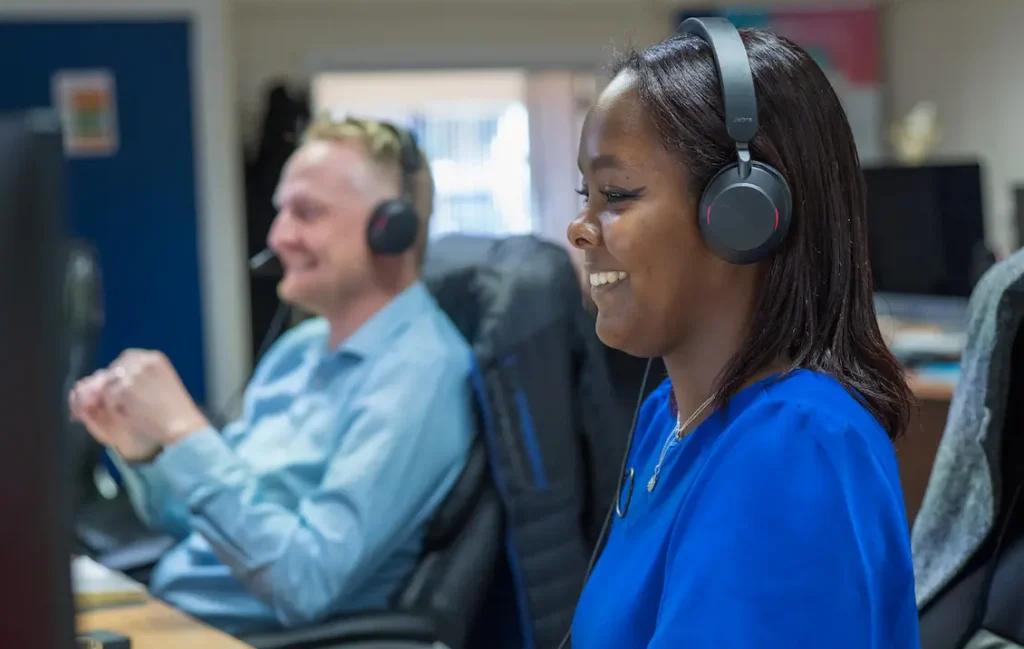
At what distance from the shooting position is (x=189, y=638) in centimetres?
131

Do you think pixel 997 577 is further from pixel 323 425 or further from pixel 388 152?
pixel 388 152

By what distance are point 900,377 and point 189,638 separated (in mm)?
835

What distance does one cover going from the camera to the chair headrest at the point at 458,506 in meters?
1.70

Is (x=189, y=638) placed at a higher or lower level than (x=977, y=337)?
lower

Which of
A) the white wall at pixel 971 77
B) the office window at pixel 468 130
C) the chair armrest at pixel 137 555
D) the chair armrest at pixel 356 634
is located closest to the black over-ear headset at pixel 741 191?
the chair armrest at pixel 356 634

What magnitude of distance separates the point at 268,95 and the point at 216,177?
48 centimetres

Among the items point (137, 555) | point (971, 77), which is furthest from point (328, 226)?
point (971, 77)

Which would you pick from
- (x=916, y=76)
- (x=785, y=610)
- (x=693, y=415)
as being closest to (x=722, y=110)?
(x=693, y=415)

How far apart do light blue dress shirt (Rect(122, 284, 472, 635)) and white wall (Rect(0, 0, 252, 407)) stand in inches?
128

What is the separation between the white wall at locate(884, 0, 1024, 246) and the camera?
5.58 metres

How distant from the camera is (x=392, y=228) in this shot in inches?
71.2

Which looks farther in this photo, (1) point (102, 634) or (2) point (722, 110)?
(1) point (102, 634)

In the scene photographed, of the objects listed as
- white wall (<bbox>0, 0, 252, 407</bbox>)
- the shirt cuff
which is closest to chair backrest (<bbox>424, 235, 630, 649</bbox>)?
the shirt cuff

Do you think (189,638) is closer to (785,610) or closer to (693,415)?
(693,415)
